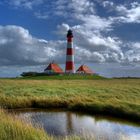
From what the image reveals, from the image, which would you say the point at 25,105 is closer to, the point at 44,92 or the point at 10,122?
the point at 44,92

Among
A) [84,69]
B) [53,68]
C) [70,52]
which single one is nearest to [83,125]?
[70,52]

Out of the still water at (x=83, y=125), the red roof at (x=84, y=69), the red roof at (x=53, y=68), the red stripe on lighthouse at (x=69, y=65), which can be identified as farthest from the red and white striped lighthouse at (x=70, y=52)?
the still water at (x=83, y=125)

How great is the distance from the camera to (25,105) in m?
30.3

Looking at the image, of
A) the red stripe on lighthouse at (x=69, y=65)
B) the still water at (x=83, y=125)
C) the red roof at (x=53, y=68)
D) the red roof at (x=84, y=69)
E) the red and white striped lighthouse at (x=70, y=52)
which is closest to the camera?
the still water at (x=83, y=125)

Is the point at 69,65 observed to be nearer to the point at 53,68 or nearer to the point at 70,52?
the point at 70,52

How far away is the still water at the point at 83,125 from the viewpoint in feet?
60.8

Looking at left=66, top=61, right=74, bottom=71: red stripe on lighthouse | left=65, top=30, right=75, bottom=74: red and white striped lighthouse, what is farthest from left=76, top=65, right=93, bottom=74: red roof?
left=65, top=30, right=75, bottom=74: red and white striped lighthouse

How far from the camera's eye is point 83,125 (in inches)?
877

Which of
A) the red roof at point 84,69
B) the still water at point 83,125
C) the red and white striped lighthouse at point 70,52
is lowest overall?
the still water at point 83,125

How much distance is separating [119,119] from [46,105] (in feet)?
28.4

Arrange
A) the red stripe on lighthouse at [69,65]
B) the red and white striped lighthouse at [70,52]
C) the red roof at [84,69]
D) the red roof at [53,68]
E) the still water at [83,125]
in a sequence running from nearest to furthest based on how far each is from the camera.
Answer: the still water at [83,125], the red and white striped lighthouse at [70,52], the red stripe on lighthouse at [69,65], the red roof at [53,68], the red roof at [84,69]

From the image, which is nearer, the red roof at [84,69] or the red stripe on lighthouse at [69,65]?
the red stripe on lighthouse at [69,65]

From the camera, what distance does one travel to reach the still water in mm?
18531

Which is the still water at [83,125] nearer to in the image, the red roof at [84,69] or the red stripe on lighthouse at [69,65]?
the red stripe on lighthouse at [69,65]
